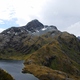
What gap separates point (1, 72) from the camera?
206 feet

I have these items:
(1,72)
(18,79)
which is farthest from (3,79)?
(18,79)

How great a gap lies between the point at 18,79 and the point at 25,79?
27.6 feet

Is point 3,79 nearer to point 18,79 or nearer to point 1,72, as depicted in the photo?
point 1,72

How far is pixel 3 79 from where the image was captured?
61.6 meters

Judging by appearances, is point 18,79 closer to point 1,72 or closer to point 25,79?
point 25,79

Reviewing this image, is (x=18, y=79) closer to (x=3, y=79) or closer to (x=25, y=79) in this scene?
(x=25, y=79)

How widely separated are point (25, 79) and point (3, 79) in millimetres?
132955

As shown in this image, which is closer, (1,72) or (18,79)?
(1,72)

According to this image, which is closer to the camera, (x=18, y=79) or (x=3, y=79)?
(x=3, y=79)

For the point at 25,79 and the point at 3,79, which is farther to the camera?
the point at 25,79

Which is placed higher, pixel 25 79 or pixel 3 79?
pixel 25 79

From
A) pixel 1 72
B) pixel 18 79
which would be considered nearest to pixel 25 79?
pixel 18 79

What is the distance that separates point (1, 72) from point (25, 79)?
132 metres
